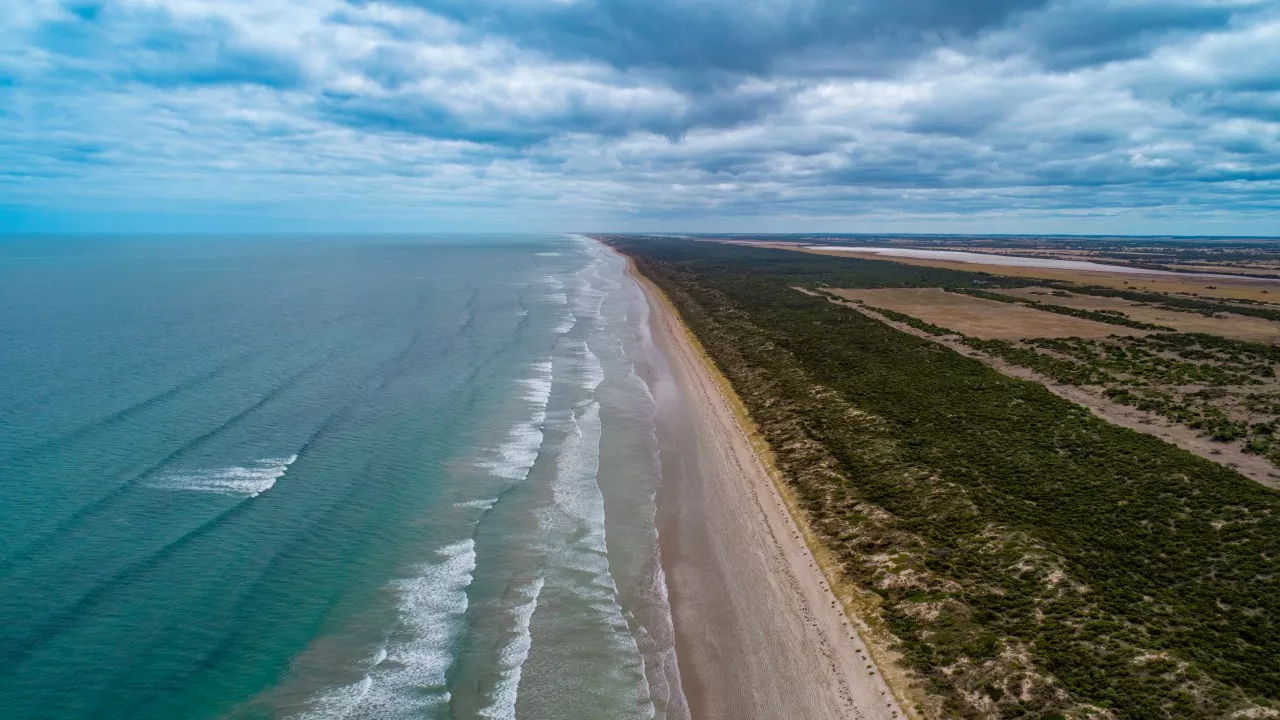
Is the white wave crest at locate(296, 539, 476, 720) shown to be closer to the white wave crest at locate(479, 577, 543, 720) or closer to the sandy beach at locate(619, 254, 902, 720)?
the white wave crest at locate(479, 577, 543, 720)

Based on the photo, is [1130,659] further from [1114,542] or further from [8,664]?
[8,664]

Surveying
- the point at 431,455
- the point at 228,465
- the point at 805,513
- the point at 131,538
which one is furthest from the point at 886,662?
the point at 228,465

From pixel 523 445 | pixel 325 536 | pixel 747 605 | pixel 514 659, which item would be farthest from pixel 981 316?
pixel 325 536

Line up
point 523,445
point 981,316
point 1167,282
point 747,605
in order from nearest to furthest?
point 747,605 < point 523,445 < point 981,316 < point 1167,282

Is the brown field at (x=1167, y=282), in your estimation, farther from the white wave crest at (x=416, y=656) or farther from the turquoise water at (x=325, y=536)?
the white wave crest at (x=416, y=656)

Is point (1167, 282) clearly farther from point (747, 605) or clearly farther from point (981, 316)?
point (747, 605)

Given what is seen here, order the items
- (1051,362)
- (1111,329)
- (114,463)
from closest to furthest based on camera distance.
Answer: (114,463) < (1051,362) < (1111,329)

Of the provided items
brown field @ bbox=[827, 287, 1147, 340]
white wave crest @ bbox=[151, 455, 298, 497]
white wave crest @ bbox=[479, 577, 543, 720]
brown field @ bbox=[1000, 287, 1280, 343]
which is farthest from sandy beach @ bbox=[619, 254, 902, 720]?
brown field @ bbox=[1000, 287, 1280, 343]
